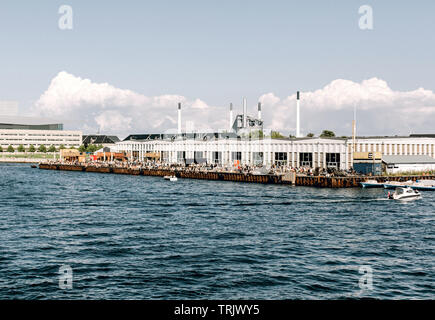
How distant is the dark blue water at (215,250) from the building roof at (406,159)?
5609cm

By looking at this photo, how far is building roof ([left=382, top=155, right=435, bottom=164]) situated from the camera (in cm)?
12291

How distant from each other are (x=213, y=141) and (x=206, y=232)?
385ft

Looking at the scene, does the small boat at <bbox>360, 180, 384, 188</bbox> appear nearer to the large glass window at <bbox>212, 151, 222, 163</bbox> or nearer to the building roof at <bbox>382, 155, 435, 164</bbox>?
the building roof at <bbox>382, 155, 435, 164</bbox>

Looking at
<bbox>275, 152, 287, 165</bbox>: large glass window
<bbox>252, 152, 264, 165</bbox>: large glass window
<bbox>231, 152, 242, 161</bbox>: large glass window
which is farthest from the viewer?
<bbox>231, 152, 242, 161</bbox>: large glass window

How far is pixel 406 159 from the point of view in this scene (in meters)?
126

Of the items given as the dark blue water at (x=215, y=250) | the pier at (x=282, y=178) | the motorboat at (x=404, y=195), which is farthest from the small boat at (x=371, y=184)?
the dark blue water at (x=215, y=250)

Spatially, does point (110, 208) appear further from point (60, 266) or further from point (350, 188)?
point (350, 188)

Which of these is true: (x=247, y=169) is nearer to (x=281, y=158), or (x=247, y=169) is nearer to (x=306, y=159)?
(x=281, y=158)

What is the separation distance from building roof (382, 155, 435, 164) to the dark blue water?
5609 centimetres

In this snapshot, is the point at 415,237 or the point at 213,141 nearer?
→ the point at 415,237

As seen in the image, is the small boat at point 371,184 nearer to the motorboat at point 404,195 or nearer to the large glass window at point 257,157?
the motorboat at point 404,195
